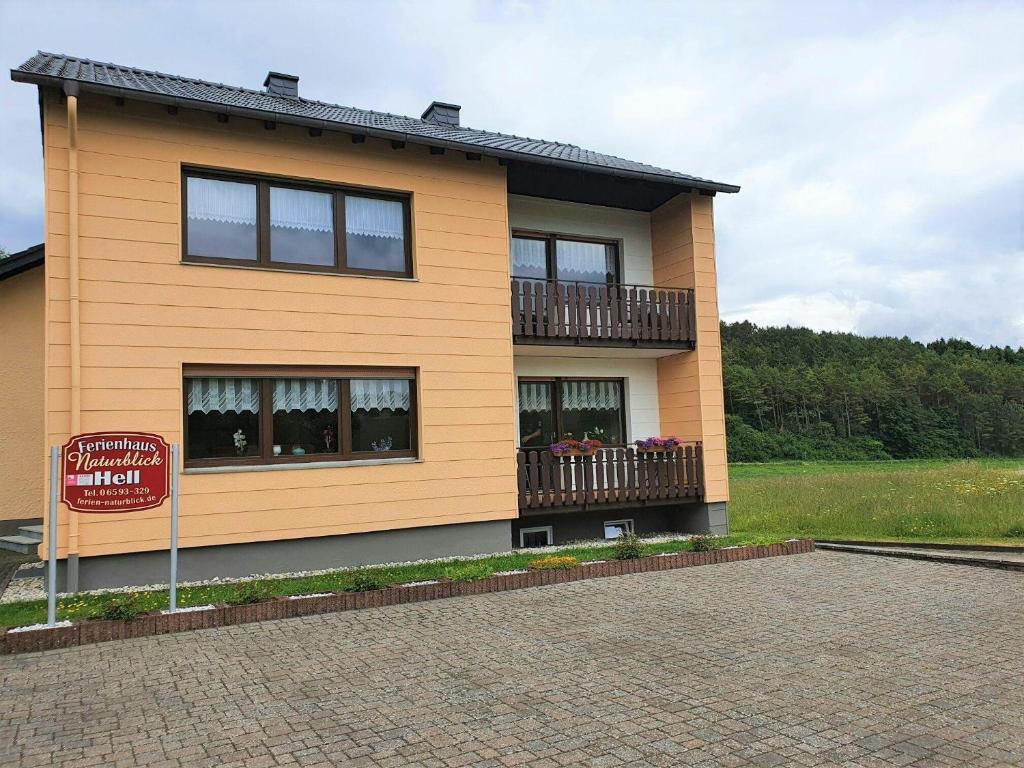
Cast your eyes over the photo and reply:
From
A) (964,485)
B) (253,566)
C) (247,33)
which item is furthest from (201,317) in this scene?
(964,485)

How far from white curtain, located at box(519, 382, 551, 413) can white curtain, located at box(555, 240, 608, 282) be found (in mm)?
2137

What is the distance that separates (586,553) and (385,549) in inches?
116

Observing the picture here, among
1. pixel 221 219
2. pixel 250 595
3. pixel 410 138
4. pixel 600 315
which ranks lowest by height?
pixel 250 595

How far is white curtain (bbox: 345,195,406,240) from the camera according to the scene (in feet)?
34.7

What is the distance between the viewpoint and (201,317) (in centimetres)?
926

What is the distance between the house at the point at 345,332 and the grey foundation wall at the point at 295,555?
0.09 feet

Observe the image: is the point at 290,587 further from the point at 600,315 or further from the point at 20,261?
the point at 20,261

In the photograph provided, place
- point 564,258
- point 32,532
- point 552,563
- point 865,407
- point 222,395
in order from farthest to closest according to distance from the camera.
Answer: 1. point 865,407
2. point 564,258
3. point 32,532
4. point 222,395
5. point 552,563

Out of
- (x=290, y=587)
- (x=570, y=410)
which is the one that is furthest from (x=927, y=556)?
(x=290, y=587)

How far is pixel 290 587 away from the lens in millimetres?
8078

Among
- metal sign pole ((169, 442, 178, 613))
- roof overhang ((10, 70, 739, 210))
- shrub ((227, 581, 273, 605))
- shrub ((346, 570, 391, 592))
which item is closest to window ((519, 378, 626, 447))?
roof overhang ((10, 70, 739, 210))

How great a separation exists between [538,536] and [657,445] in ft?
8.57

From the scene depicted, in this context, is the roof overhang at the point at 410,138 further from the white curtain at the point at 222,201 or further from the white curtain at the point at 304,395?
the white curtain at the point at 304,395

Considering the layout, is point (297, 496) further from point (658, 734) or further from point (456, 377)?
point (658, 734)
